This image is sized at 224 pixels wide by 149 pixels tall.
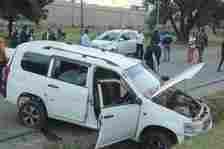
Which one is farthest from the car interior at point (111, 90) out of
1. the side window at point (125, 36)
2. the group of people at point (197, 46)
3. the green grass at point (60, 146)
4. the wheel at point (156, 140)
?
the side window at point (125, 36)

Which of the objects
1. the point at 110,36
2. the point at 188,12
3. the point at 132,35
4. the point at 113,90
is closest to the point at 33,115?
the point at 113,90

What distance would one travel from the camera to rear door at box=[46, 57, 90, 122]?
842 centimetres

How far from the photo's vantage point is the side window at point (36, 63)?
9031 millimetres

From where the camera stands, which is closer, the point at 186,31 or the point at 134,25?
the point at 186,31

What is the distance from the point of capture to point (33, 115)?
9078 millimetres

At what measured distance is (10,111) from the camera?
1077cm

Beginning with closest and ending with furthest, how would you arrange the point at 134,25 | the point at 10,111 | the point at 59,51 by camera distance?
the point at 59,51
the point at 10,111
the point at 134,25

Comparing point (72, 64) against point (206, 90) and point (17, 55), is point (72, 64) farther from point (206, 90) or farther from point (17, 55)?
point (206, 90)

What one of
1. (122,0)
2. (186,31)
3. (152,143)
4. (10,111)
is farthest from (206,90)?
(122,0)

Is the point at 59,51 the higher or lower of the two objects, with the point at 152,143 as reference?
higher

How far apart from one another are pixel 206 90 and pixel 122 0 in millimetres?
108557

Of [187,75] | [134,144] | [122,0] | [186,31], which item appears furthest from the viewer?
[122,0]

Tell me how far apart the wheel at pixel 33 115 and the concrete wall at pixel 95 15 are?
202 ft

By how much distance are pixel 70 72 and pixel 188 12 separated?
40.0 m
